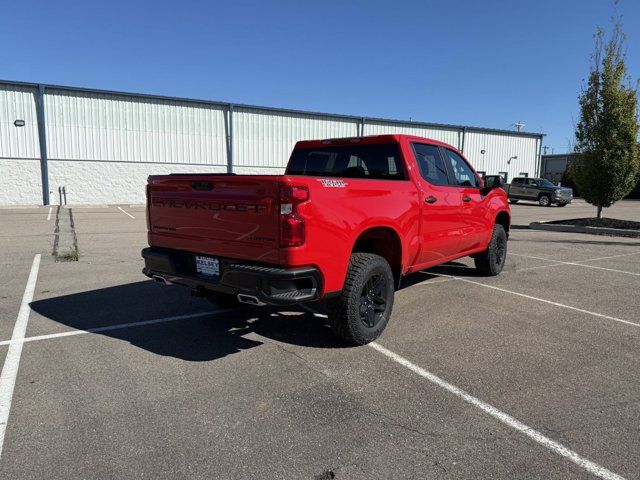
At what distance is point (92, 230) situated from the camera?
13328 mm

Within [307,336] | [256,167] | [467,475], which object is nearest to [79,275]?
[307,336]

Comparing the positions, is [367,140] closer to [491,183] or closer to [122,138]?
[491,183]

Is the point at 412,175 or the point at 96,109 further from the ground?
the point at 96,109

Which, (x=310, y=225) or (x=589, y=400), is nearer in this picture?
(x=589, y=400)

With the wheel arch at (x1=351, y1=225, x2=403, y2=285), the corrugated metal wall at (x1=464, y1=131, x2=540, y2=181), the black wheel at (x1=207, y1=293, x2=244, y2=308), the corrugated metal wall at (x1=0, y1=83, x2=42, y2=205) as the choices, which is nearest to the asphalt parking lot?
the black wheel at (x1=207, y1=293, x2=244, y2=308)

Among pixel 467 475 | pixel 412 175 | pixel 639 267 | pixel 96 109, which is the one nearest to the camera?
pixel 467 475

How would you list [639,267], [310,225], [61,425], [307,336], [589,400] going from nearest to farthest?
[61,425] → [589,400] → [310,225] → [307,336] → [639,267]

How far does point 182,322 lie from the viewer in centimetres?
489

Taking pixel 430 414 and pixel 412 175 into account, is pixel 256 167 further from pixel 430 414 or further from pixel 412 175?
pixel 430 414

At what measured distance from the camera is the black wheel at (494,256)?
7102mm

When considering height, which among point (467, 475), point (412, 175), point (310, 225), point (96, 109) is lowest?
point (467, 475)

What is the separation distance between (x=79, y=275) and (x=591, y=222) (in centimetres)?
1563

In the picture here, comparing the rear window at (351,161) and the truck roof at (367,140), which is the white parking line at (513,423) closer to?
the rear window at (351,161)

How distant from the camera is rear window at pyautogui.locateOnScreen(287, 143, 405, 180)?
504cm
